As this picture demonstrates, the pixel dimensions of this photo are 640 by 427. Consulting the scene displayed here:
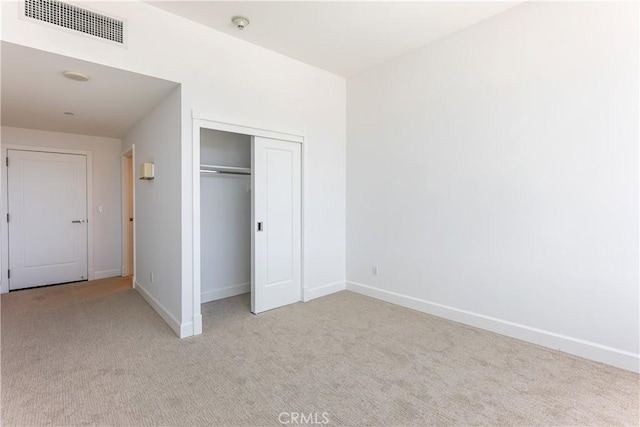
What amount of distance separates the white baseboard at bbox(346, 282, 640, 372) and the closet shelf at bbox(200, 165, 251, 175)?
8.08 ft

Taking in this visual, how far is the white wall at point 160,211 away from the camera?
3213 millimetres

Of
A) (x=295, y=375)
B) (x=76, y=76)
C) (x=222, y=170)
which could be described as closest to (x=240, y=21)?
(x=76, y=76)

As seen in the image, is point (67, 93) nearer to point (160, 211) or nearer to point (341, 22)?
point (160, 211)

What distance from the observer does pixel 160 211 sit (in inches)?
143

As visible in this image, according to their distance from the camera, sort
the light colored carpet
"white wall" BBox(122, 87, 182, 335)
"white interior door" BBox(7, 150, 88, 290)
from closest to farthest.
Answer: the light colored carpet
"white wall" BBox(122, 87, 182, 335)
"white interior door" BBox(7, 150, 88, 290)

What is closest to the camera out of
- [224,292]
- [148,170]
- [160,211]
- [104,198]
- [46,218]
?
[160,211]

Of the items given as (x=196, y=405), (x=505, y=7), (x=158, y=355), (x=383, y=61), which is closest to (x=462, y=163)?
(x=505, y=7)

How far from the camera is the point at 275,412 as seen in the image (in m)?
1.97

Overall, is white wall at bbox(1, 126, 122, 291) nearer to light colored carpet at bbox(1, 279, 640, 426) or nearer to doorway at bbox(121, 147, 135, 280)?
doorway at bbox(121, 147, 135, 280)

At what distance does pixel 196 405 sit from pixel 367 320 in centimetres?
193

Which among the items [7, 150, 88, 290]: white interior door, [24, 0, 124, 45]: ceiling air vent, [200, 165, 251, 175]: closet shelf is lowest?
[7, 150, 88, 290]: white interior door

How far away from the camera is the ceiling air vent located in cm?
236

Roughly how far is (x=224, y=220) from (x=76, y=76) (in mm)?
2167

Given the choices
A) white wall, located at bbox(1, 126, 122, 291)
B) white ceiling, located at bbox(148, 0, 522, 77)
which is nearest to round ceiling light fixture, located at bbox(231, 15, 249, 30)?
white ceiling, located at bbox(148, 0, 522, 77)
